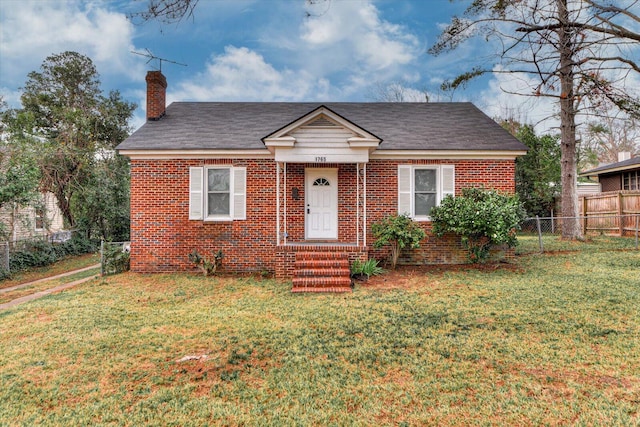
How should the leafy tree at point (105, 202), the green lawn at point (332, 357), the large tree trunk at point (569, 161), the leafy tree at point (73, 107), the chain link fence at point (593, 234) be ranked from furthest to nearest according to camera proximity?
the leafy tree at point (73, 107) → the leafy tree at point (105, 202) → the large tree trunk at point (569, 161) → the chain link fence at point (593, 234) → the green lawn at point (332, 357)

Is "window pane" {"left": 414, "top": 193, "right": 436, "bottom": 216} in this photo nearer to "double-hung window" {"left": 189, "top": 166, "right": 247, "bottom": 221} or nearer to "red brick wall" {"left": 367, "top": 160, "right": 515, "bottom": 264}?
"red brick wall" {"left": 367, "top": 160, "right": 515, "bottom": 264}

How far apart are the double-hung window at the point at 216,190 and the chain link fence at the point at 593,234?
802 cm

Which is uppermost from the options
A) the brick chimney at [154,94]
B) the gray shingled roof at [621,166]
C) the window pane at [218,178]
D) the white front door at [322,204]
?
the brick chimney at [154,94]

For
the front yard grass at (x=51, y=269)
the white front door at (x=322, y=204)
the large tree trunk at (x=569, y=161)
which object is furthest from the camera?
the large tree trunk at (x=569, y=161)

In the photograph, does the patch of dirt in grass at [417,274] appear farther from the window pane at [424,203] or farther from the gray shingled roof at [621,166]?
the gray shingled roof at [621,166]

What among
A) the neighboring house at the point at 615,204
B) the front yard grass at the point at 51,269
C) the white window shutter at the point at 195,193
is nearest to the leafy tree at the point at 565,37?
the neighboring house at the point at 615,204

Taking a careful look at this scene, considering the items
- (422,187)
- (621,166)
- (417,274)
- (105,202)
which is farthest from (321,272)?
(621,166)

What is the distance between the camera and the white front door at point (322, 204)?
958cm

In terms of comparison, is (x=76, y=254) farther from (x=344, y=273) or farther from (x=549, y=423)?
(x=549, y=423)

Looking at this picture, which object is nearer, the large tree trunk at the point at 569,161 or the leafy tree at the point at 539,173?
the large tree trunk at the point at 569,161

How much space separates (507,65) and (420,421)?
11.8 meters

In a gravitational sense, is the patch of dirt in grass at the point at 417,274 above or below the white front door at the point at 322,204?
below

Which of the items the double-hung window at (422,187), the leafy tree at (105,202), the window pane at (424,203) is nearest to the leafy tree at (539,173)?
the double-hung window at (422,187)

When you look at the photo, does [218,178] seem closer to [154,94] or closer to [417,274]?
[154,94]
